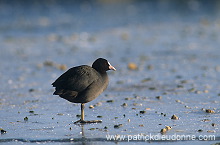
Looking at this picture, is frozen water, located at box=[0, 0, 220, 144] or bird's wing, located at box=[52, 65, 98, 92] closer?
frozen water, located at box=[0, 0, 220, 144]

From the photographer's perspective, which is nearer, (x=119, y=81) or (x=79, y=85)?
(x=79, y=85)

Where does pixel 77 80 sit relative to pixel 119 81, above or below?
below

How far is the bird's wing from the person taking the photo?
797cm

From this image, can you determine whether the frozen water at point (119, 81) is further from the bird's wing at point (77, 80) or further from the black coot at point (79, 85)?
the bird's wing at point (77, 80)

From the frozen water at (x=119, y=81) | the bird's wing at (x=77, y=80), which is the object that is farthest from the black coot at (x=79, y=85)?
the frozen water at (x=119, y=81)

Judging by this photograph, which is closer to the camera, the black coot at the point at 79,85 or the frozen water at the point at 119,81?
the frozen water at the point at 119,81

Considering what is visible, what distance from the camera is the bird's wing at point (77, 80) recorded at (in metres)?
7.97

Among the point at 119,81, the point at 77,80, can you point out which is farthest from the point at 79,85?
the point at 119,81

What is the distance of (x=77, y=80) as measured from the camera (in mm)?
8008

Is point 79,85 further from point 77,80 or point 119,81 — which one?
point 119,81

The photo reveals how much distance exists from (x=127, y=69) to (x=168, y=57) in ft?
8.37

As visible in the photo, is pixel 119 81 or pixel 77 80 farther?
pixel 119 81

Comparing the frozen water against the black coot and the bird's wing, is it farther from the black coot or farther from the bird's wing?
the bird's wing

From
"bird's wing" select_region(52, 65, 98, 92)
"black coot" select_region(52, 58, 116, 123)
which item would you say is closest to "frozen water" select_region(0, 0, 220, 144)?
"black coot" select_region(52, 58, 116, 123)
